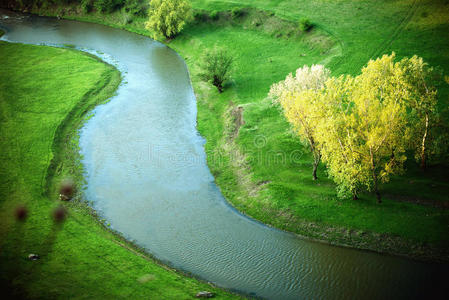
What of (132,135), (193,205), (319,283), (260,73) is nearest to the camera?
(319,283)

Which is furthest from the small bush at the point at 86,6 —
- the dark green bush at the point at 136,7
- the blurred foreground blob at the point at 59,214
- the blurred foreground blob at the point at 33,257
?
the blurred foreground blob at the point at 33,257

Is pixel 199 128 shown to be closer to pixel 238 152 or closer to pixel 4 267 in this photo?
pixel 238 152

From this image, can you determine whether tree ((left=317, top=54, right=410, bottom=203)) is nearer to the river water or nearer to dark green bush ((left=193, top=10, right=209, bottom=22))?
Answer: the river water

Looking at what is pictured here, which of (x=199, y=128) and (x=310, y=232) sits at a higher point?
(x=199, y=128)

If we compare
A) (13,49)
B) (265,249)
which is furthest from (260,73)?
(13,49)

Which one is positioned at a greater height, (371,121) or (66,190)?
(371,121)

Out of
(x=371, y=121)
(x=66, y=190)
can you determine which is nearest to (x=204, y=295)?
(x=371, y=121)

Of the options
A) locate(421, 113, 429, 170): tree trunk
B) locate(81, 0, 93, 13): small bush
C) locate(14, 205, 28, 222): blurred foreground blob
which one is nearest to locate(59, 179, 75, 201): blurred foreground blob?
locate(14, 205, 28, 222): blurred foreground blob

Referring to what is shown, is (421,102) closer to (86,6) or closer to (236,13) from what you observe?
(236,13)
